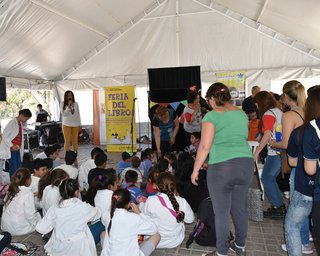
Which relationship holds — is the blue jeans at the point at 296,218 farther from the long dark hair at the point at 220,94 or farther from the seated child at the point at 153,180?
the seated child at the point at 153,180

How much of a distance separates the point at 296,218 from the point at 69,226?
1569 millimetres

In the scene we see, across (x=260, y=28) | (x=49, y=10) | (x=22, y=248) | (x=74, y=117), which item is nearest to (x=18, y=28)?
(x=49, y=10)

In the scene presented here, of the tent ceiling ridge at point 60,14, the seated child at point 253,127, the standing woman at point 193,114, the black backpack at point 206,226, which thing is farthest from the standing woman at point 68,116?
the black backpack at point 206,226

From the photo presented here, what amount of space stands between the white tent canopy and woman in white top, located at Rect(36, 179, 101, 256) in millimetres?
4875

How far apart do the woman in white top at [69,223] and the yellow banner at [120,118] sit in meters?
4.76

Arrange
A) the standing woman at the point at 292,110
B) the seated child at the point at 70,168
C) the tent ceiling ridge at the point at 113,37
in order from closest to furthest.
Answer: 1. the standing woman at the point at 292,110
2. the seated child at the point at 70,168
3. the tent ceiling ridge at the point at 113,37

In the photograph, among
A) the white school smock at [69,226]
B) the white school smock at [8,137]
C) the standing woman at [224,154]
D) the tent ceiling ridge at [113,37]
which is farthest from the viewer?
the tent ceiling ridge at [113,37]

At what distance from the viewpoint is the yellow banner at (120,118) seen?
695 centimetres

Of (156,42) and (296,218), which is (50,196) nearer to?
(296,218)

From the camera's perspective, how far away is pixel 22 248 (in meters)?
2.40

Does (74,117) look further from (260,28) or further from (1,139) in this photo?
A: (260,28)

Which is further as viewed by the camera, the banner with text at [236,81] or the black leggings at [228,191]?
the banner with text at [236,81]

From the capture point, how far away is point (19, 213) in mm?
2617

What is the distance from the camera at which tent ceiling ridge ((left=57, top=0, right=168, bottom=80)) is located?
7.72m
